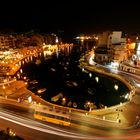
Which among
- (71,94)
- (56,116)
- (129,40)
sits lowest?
(71,94)

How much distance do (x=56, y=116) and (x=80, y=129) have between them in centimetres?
408

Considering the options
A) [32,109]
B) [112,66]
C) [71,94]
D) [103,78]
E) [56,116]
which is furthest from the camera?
[112,66]

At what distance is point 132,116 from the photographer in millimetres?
31859

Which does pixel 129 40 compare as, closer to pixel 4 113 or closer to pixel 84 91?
pixel 84 91

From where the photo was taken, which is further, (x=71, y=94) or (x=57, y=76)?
(x=57, y=76)

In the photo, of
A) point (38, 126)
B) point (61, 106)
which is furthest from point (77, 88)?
point (38, 126)

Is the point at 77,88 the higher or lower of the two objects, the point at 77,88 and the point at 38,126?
the lower

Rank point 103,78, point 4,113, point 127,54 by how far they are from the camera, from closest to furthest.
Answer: point 4,113, point 103,78, point 127,54

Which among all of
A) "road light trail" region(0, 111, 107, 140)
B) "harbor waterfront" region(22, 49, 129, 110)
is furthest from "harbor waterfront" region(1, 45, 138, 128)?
"road light trail" region(0, 111, 107, 140)

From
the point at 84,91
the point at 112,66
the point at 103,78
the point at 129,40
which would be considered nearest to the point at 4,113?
the point at 84,91

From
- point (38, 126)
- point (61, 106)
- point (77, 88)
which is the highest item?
point (38, 126)

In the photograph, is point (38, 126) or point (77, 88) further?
point (77, 88)

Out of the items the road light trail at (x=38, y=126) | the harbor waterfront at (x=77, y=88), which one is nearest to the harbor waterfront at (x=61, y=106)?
the harbor waterfront at (x=77, y=88)

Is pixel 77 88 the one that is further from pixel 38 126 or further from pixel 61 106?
pixel 38 126
